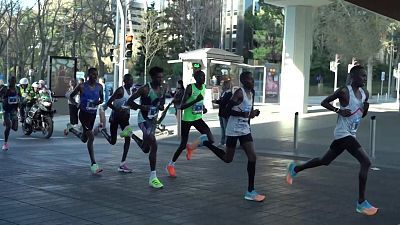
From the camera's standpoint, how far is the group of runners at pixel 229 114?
6.77 meters

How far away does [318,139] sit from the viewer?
16234mm

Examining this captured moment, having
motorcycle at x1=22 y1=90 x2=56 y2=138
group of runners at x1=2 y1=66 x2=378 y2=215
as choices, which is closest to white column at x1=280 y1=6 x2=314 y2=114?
motorcycle at x1=22 y1=90 x2=56 y2=138

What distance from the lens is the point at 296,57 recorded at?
28.1 m

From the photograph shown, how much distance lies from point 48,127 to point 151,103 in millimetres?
8752

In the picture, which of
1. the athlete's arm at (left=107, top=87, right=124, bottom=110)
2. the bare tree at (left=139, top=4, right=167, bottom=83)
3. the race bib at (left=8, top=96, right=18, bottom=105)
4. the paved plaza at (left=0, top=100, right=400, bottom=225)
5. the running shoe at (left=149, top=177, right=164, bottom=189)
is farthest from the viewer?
the bare tree at (left=139, top=4, right=167, bottom=83)

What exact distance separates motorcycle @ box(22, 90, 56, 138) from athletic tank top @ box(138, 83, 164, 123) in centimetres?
880

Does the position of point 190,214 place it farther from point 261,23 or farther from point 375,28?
point 261,23

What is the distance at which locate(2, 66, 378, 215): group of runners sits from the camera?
6770 millimetres

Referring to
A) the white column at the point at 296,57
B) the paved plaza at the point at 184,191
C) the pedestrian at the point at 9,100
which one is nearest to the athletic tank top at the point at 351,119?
the paved plaza at the point at 184,191

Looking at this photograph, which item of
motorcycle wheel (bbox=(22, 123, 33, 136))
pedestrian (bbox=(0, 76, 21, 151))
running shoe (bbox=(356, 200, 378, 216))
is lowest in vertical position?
motorcycle wheel (bbox=(22, 123, 33, 136))

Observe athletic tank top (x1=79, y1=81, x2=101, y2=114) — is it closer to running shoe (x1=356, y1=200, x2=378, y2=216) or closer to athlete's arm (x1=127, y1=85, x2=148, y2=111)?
athlete's arm (x1=127, y1=85, x2=148, y2=111)

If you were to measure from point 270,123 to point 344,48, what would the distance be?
2761 centimetres

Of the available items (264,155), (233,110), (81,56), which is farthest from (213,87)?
(81,56)

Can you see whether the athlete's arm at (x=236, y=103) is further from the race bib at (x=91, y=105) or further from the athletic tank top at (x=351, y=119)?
the race bib at (x=91, y=105)
